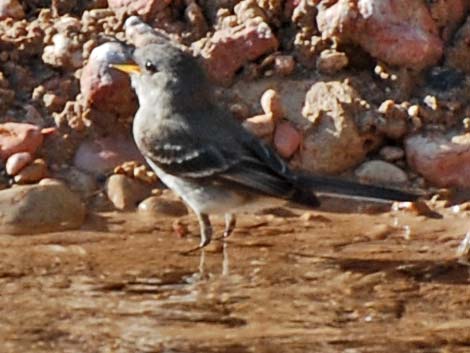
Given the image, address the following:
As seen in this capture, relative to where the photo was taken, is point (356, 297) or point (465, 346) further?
point (356, 297)

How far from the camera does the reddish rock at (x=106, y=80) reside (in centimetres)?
936

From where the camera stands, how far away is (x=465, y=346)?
6.79 meters

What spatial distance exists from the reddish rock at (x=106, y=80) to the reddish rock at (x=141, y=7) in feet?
1.35

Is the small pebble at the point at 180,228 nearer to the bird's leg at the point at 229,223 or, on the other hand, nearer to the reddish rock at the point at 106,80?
the bird's leg at the point at 229,223

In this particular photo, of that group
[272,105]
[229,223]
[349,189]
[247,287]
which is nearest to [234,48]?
[272,105]

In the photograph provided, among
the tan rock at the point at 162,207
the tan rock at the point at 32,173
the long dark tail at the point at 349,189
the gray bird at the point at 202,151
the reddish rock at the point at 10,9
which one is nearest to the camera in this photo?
the long dark tail at the point at 349,189

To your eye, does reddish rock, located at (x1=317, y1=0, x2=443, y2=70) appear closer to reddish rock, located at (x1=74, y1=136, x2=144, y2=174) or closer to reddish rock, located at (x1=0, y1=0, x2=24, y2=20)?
reddish rock, located at (x1=74, y1=136, x2=144, y2=174)

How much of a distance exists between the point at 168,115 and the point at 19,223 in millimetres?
1109

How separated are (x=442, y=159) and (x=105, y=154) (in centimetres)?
198

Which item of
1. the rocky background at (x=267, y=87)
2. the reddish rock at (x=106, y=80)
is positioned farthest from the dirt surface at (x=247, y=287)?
the reddish rock at (x=106, y=80)

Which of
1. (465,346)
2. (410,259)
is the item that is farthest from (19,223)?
(465,346)

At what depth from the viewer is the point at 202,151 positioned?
8.85 m

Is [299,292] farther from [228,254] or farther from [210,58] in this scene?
[210,58]

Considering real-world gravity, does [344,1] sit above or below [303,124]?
above
